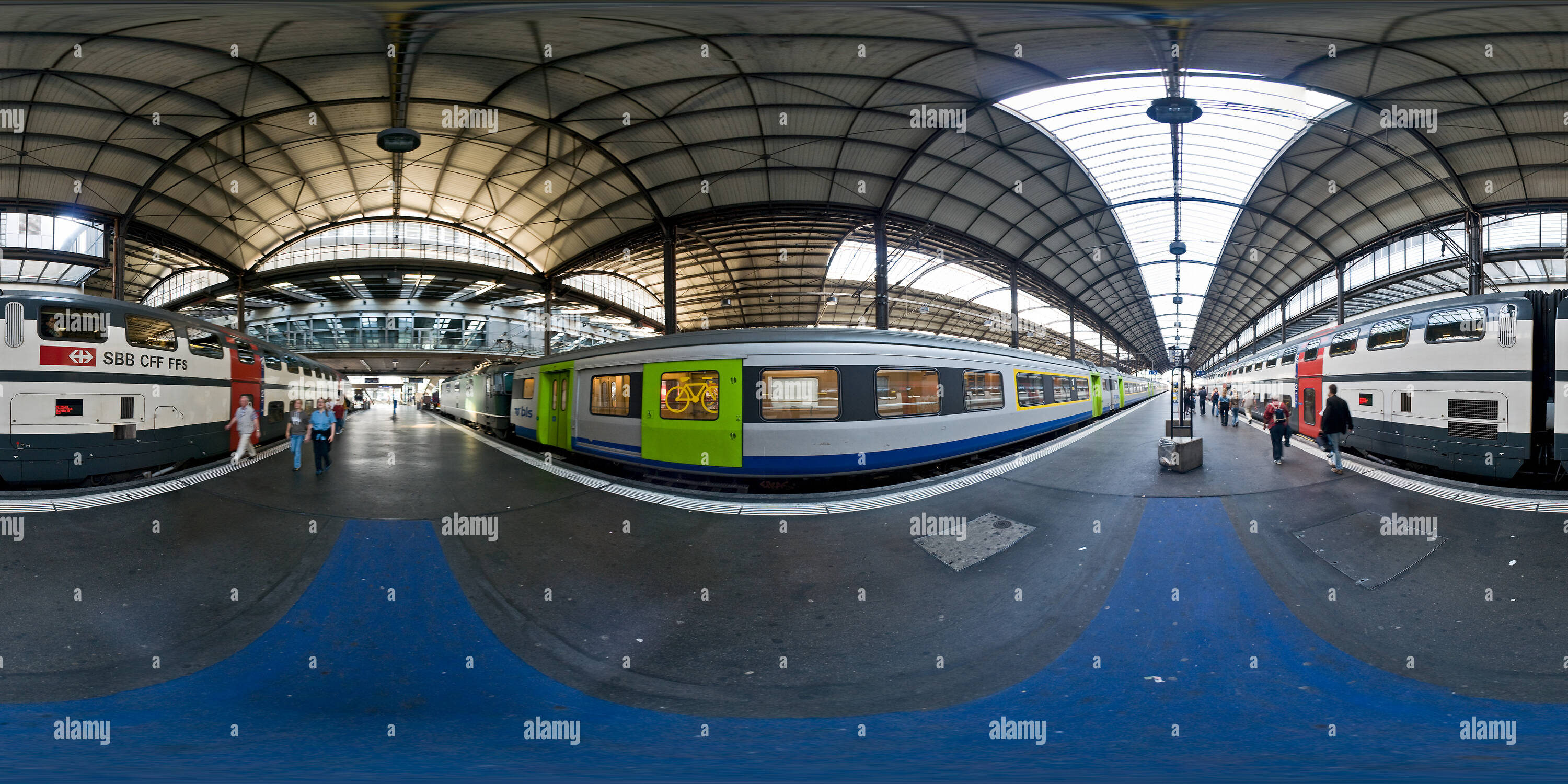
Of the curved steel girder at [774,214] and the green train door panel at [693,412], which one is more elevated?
the curved steel girder at [774,214]

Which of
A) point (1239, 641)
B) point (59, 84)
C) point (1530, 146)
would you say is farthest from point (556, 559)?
point (1530, 146)

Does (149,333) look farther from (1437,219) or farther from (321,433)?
(1437,219)

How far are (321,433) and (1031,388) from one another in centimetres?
1406

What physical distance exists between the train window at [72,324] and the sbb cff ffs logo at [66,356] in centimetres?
11

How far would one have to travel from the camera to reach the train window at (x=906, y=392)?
27.9ft

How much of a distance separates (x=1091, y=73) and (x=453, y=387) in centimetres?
2833

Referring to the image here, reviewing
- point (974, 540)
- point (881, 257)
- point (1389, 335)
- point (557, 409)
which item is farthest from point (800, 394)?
point (881, 257)

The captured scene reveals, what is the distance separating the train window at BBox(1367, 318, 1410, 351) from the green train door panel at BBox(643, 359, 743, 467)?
34.8 ft

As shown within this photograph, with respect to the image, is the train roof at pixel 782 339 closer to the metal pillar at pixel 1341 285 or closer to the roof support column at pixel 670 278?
the roof support column at pixel 670 278

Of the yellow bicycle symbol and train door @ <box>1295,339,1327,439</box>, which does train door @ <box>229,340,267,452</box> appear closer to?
the yellow bicycle symbol

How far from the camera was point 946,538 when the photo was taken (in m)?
4.91

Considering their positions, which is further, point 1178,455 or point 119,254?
point 119,254

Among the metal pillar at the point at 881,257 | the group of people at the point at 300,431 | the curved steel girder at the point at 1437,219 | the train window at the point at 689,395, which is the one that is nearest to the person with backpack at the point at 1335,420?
the train window at the point at 689,395

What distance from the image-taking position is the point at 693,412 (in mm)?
8273
